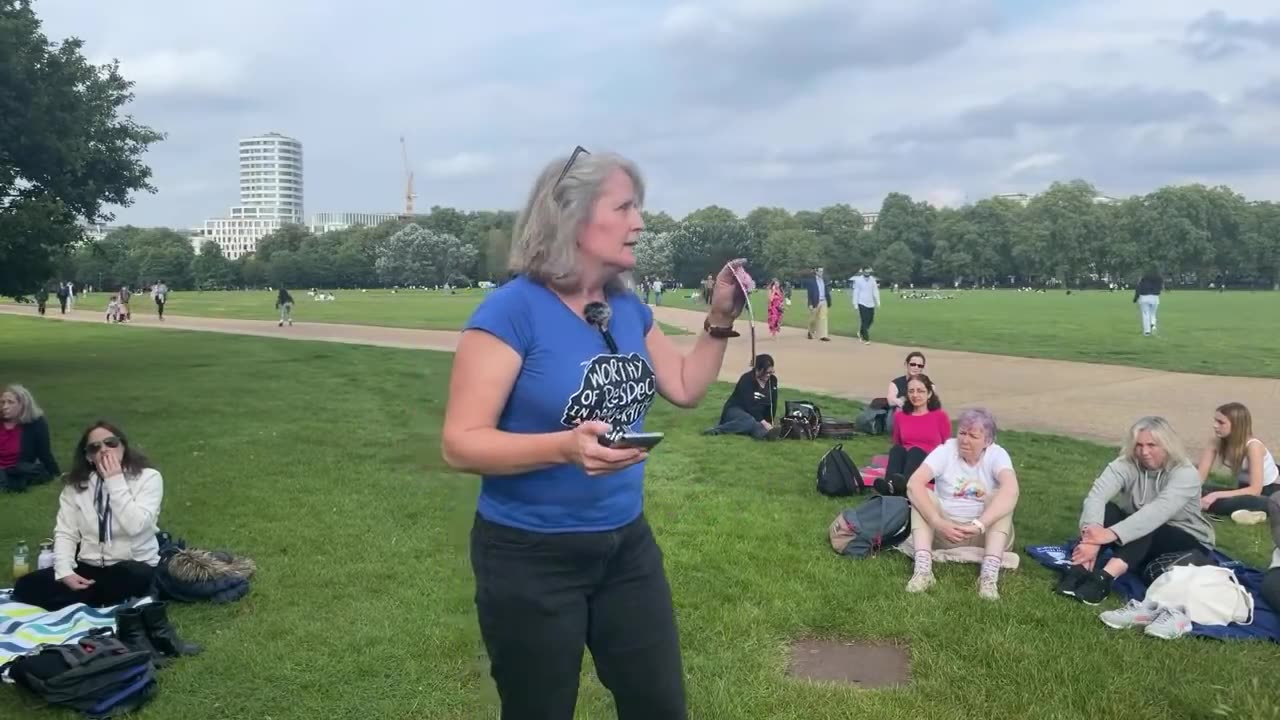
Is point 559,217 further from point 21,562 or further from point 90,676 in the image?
point 21,562

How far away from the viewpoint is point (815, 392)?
1548cm

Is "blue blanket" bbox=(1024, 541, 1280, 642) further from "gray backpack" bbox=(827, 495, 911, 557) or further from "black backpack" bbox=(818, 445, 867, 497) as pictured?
"black backpack" bbox=(818, 445, 867, 497)

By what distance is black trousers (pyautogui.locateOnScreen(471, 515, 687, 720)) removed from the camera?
2467mm

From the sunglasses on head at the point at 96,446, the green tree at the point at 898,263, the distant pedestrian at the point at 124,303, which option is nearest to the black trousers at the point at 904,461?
the sunglasses on head at the point at 96,446

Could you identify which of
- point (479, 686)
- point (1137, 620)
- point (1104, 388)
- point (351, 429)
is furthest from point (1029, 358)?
point (479, 686)

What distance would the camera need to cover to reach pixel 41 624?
541 centimetres

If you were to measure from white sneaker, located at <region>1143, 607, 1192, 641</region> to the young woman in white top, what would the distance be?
294 cm

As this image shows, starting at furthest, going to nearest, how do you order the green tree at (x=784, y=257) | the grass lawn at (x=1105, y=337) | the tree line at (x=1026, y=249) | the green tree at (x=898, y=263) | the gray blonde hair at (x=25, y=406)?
the tree line at (x=1026, y=249), the green tree at (x=898, y=263), the grass lawn at (x=1105, y=337), the gray blonde hair at (x=25, y=406), the green tree at (x=784, y=257)

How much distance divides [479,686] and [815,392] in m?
11.4

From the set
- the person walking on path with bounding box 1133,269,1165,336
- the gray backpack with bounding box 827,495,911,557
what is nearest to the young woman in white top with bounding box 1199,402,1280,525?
the gray backpack with bounding box 827,495,911,557

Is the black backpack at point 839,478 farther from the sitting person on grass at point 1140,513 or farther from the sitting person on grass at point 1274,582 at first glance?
the sitting person on grass at point 1274,582

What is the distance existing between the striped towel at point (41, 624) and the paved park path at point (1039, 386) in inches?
259

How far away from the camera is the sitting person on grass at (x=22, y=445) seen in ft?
30.1

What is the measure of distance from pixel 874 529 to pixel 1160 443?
194 centimetres
